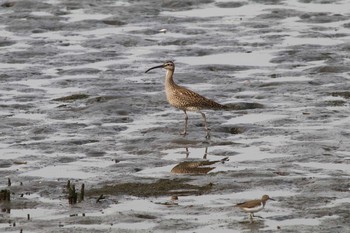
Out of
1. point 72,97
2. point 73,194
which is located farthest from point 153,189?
point 72,97

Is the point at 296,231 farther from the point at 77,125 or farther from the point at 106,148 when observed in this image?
the point at 77,125

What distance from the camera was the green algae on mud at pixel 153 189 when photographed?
67.1 ft

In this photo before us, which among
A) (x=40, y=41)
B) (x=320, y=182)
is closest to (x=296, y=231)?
(x=320, y=182)

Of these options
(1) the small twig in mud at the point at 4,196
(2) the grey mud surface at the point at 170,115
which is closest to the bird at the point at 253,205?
(2) the grey mud surface at the point at 170,115

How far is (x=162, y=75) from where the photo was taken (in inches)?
1230

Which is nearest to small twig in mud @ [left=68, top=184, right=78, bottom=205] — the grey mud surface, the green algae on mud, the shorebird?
the grey mud surface

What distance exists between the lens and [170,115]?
26.8 m

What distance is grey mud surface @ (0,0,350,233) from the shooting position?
63.8 feet

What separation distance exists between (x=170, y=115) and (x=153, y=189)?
6242mm

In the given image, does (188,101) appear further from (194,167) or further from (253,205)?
(253,205)

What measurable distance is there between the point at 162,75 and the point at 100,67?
5.45ft

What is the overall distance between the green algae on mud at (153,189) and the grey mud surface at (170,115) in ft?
0.12

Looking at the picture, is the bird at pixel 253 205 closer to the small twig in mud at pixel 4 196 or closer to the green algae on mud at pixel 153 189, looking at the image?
the green algae on mud at pixel 153 189

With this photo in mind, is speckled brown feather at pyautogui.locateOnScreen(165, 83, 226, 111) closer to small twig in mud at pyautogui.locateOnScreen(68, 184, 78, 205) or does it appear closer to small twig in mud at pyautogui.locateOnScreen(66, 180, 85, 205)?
small twig in mud at pyautogui.locateOnScreen(66, 180, 85, 205)
